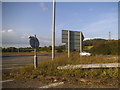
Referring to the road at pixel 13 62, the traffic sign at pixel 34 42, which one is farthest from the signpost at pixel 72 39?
the traffic sign at pixel 34 42

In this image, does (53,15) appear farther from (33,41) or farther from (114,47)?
(114,47)

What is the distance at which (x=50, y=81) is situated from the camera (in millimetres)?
4715

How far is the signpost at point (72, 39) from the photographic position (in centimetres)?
1267

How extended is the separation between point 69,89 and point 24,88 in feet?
4.95

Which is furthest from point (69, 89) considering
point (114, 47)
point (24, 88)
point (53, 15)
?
point (114, 47)

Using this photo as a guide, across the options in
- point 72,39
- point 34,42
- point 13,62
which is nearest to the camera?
point 34,42

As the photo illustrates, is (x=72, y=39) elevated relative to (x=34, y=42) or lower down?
elevated

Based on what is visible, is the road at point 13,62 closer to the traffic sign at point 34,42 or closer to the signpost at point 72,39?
the traffic sign at point 34,42

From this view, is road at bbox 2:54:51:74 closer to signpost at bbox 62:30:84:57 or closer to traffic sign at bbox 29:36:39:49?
traffic sign at bbox 29:36:39:49

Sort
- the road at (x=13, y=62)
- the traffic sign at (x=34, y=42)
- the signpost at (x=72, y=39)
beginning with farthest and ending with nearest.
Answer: the signpost at (x=72, y=39) → the road at (x=13, y=62) → the traffic sign at (x=34, y=42)

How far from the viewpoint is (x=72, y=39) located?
43.5 feet

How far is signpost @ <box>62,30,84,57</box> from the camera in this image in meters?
12.7

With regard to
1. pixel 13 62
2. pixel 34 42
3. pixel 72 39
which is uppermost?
pixel 72 39

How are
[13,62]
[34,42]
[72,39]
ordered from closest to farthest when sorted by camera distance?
[34,42] → [13,62] → [72,39]
